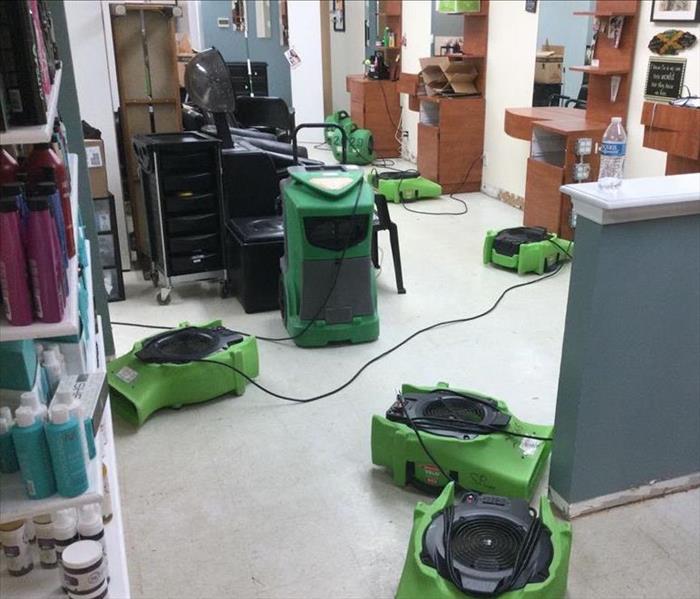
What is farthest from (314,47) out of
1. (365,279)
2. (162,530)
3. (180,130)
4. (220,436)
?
(162,530)

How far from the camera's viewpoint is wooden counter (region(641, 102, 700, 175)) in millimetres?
3508

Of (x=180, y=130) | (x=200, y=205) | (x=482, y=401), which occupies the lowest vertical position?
(x=482, y=401)

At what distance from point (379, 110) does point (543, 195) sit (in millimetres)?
3505

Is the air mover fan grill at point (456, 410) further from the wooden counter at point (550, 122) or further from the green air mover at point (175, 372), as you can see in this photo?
the wooden counter at point (550, 122)

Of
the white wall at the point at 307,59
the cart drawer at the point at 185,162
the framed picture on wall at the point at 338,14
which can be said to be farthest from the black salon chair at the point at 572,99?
the framed picture on wall at the point at 338,14

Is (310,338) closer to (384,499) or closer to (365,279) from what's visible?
(365,279)

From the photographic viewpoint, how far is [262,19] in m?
10.2

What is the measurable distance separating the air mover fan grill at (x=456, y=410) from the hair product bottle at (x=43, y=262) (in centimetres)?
147

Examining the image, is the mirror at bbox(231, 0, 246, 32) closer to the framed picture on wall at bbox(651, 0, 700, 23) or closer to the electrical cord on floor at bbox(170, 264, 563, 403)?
the framed picture on wall at bbox(651, 0, 700, 23)

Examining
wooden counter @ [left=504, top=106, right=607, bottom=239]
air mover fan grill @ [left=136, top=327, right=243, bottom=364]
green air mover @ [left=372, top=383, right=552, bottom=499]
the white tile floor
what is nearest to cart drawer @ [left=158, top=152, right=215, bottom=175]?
the white tile floor

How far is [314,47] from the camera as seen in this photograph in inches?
351

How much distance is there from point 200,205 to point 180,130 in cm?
68

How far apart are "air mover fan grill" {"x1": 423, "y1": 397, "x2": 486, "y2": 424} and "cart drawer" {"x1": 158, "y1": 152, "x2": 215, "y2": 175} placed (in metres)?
2.10

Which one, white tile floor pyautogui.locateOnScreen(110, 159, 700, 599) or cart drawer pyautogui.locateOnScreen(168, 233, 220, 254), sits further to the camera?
cart drawer pyautogui.locateOnScreen(168, 233, 220, 254)
